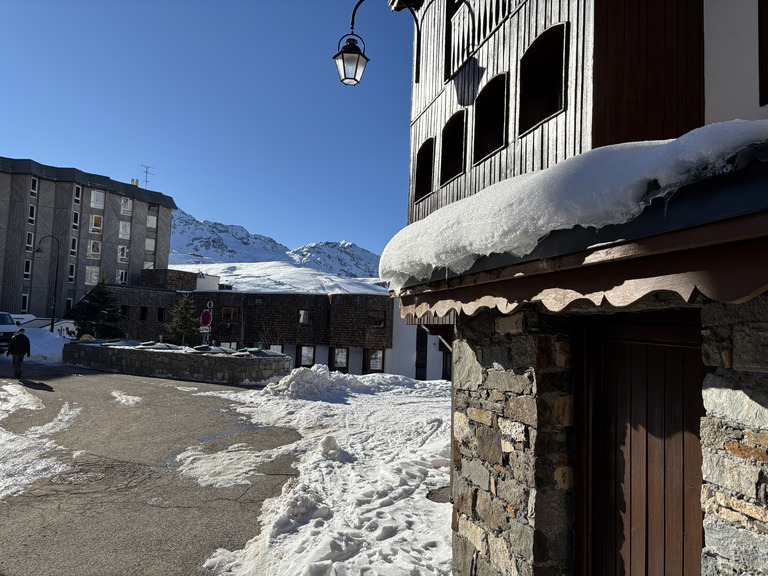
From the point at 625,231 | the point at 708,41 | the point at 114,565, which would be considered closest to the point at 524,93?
the point at 708,41

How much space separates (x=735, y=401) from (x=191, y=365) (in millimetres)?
17164

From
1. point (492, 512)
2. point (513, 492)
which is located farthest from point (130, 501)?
point (513, 492)

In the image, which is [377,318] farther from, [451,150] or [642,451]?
[642,451]

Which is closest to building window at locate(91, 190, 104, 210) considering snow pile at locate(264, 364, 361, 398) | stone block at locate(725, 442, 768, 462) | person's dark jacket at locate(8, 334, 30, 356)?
person's dark jacket at locate(8, 334, 30, 356)

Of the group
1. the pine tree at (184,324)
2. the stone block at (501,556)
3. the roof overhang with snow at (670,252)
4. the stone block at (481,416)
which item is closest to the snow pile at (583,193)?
the roof overhang with snow at (670,252)

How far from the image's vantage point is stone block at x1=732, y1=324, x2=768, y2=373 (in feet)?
6.56

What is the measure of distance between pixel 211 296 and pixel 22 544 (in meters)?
30.8

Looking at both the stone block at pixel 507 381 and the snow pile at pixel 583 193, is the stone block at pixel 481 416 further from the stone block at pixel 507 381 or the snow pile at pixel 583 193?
the snow pile at pixel 583 193

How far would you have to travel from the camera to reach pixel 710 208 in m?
1.85

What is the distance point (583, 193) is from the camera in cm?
231

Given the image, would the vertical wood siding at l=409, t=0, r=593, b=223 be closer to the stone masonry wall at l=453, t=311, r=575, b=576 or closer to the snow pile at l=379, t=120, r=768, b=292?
the snow pile at l=379, t=120, r=768, b=292

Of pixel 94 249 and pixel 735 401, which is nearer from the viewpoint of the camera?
pixel 735 401

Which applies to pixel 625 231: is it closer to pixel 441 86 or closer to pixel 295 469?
pixel 441 86

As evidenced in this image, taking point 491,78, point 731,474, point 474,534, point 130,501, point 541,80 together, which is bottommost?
point 130,501
